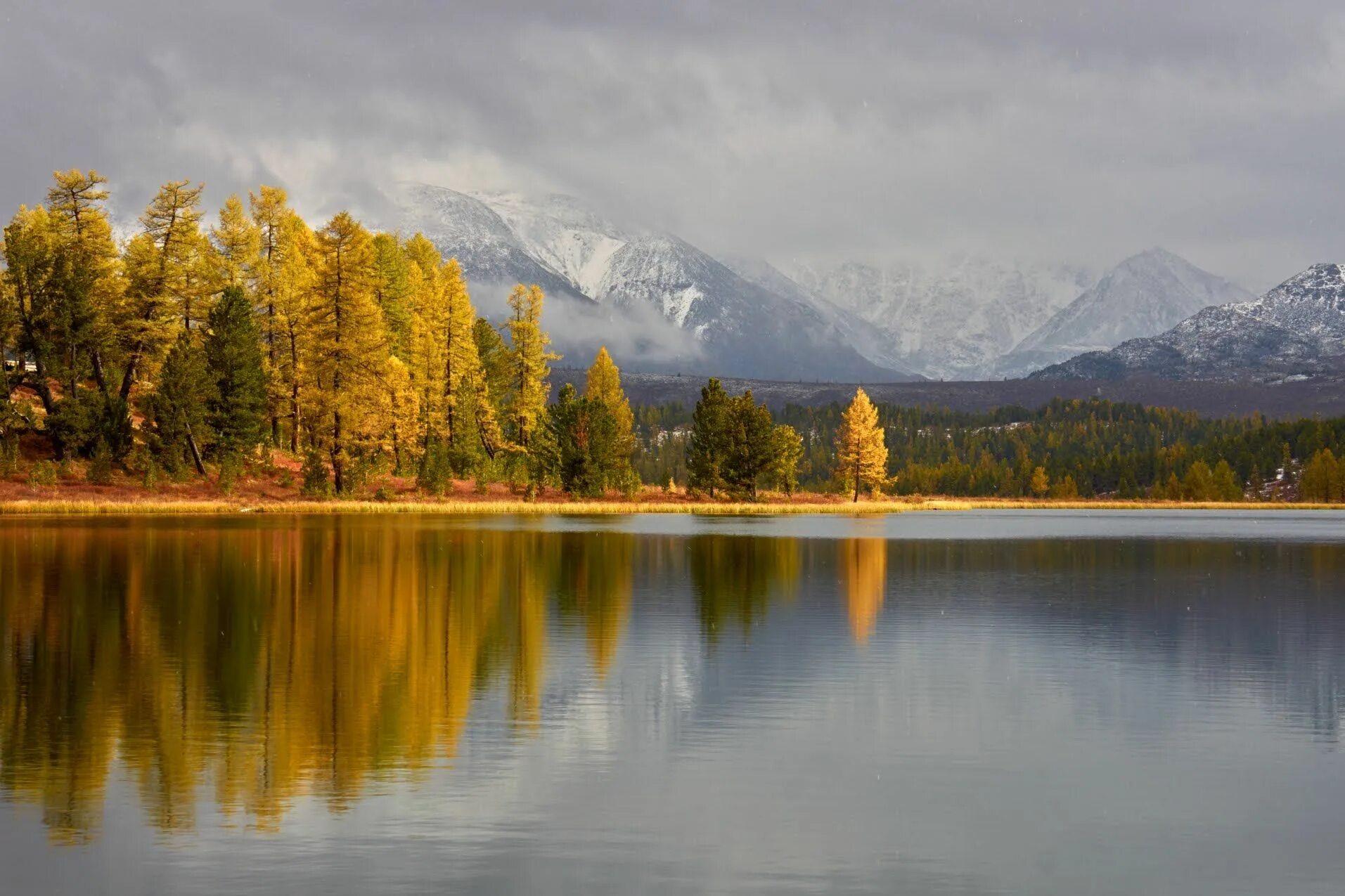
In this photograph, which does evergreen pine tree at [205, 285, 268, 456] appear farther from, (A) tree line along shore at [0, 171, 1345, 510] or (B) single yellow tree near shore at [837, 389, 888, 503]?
(B) single yellow tree near shore at [837, 389, 888, 503]

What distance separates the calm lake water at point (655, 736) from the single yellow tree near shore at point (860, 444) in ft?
319

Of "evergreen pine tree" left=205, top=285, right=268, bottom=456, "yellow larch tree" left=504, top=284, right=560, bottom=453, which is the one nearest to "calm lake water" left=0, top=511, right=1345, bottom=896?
"evergreen pine tree" left=205, top=285, right=268, bottom=456

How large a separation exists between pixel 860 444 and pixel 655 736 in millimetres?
125703

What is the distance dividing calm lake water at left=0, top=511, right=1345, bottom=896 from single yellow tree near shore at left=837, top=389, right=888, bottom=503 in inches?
3826

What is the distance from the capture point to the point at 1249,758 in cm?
2058

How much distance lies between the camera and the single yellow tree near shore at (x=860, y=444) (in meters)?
145

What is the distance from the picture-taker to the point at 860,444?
145500 mm

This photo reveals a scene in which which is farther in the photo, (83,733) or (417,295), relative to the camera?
(417,295)

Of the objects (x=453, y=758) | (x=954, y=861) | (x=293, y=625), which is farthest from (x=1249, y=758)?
(x=293, y=625)

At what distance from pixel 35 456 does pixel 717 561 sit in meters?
59.6

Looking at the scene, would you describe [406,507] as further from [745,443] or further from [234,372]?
[745,443]

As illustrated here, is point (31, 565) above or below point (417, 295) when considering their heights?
below

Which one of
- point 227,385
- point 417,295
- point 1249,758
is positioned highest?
point 417,295

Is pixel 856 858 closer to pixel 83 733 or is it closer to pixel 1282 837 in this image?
pixel 1282 837
